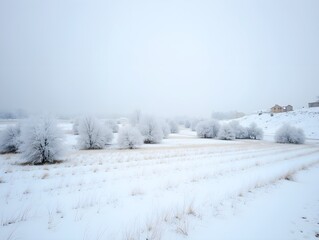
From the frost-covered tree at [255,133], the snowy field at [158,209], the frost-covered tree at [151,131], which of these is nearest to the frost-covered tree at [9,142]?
the snowy field at [158,209]

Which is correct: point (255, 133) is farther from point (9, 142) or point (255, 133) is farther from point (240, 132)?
point (9, 142)

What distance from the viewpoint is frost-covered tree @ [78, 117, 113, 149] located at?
112 ft

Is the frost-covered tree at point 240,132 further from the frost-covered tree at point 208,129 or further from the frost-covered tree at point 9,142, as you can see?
the frost-covered tree at point 9,142

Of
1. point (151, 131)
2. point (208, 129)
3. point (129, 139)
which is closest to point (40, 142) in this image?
point (129, 139)

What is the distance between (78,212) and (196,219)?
3.84 m

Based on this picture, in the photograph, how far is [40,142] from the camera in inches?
695

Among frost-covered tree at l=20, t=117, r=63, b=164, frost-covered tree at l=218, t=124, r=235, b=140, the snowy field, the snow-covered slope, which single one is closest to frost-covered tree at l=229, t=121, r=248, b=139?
frost-covered tree at l=218, t=124, r=235, b=140

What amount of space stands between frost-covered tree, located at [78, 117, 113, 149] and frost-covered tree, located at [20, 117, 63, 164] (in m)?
16.0

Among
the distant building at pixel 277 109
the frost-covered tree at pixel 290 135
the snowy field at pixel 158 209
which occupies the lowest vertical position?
the frost-covered tree at pixel 290 135

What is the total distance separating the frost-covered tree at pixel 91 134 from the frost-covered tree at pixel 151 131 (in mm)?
12537

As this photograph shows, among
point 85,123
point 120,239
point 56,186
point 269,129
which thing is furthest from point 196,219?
point 269,129

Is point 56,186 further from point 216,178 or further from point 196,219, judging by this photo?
point 216,178

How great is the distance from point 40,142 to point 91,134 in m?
17.1

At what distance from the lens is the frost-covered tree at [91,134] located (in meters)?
34.2
